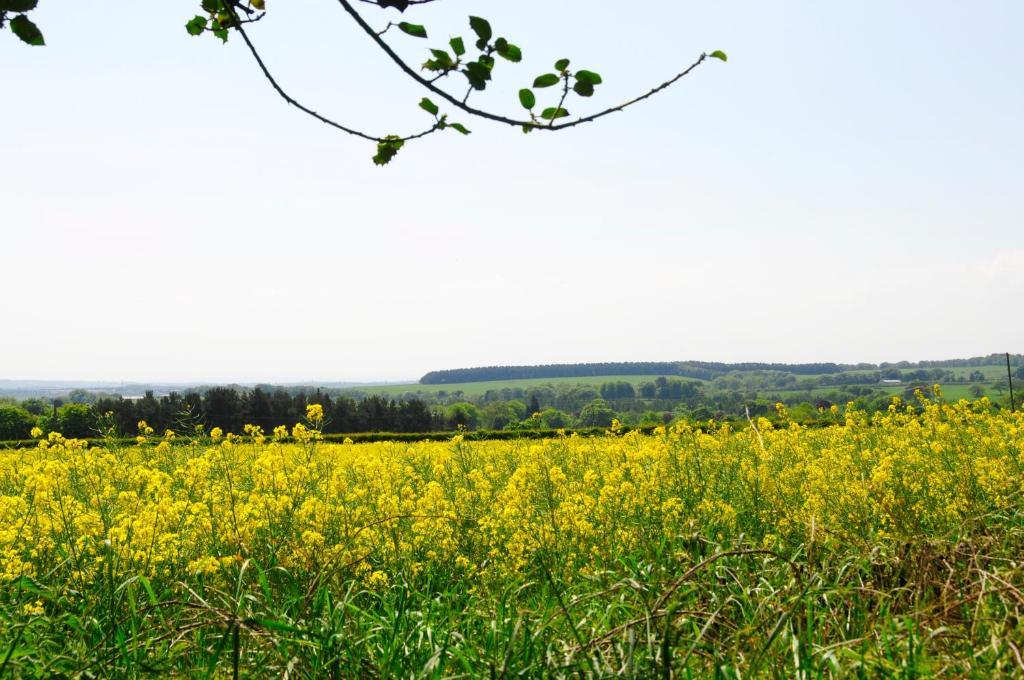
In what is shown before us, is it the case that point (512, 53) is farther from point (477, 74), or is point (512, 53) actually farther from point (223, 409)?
point (223, 409)

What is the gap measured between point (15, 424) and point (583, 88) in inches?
1460

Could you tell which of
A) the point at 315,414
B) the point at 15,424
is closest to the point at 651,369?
the point at 15,424

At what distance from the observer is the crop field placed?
2.48 m

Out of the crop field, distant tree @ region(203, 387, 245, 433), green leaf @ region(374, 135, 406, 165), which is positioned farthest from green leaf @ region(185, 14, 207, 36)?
distant tree @ region(203, 387, 245, 433)

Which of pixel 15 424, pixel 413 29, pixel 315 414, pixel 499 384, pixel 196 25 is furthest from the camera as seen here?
pixel 499 384

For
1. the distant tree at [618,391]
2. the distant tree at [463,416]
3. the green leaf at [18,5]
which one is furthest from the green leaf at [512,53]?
the distant tree at [618,391]

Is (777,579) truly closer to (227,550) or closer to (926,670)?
(926,670)

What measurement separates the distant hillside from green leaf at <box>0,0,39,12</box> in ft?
427

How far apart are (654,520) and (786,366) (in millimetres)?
151988

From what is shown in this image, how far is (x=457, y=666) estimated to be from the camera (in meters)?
2.69

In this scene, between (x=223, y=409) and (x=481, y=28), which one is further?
(x=223, y=409)

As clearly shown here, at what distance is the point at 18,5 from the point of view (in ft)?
4.46

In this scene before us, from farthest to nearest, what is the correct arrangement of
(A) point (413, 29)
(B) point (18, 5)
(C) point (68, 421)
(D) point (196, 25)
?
(C) point (68, 421), (D) point (196, 25), (A) point (413, 29), (B) point (18, 5)

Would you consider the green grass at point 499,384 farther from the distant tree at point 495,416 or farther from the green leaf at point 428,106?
the green leaf at point 428,106
